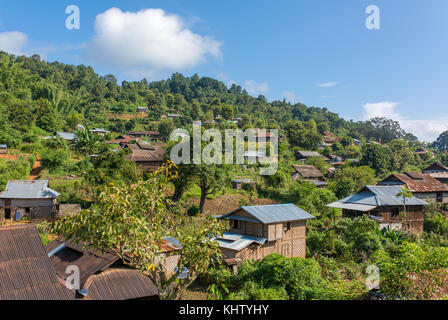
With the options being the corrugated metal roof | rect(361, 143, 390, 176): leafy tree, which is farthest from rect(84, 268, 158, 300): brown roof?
rect(361, 143, 390, 176): leafy tree

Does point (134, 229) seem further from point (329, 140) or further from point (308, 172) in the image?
point (329, 140)

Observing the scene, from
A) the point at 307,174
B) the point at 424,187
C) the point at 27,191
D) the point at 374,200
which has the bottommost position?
the point at 374,200

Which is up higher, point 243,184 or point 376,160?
point 376,160

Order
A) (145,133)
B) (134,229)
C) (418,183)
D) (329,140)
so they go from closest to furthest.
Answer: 1. (134,229)
2. (418,183)
3. (145,133)
4. (329,140)

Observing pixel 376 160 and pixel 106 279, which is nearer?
pixel 106 279

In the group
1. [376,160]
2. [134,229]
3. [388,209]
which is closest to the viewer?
[134,229]

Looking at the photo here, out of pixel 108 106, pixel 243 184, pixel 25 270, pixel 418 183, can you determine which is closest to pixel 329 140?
pixel 418 183

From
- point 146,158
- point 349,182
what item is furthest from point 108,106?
point 349,182
